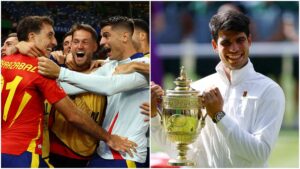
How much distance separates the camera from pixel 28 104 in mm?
3336

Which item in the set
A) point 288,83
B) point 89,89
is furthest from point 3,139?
point 288,83

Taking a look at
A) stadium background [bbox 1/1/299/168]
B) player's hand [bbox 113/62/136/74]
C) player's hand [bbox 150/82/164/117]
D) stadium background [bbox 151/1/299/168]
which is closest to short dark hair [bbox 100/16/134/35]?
player's hand [bbox 113/62/136/74]

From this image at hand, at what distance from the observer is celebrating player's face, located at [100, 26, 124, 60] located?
3410mm

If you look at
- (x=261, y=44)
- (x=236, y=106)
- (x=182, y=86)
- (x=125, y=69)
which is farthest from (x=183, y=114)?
(x=261, y=44)

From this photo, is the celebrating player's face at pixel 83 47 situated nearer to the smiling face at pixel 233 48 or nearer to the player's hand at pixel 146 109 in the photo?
the player's hand at pixel 146 109

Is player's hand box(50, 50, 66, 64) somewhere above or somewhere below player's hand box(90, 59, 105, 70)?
above

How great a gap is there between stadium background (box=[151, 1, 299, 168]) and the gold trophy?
5.25m

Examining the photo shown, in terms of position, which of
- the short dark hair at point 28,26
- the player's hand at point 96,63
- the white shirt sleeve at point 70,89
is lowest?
the white shirt sleeve at point 70,89

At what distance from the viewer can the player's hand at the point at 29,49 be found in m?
3.37

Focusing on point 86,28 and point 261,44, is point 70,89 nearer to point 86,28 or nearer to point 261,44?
point 86,28

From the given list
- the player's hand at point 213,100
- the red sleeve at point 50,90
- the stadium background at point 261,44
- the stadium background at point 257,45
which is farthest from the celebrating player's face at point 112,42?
the stadium background at point 257,45

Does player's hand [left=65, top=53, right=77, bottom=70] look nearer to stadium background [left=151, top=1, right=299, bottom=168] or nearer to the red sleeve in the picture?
the red sleeve

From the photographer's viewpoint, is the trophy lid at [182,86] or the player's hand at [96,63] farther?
Answer: the player's hand at [96,63]

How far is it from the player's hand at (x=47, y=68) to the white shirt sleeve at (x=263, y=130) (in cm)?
73
